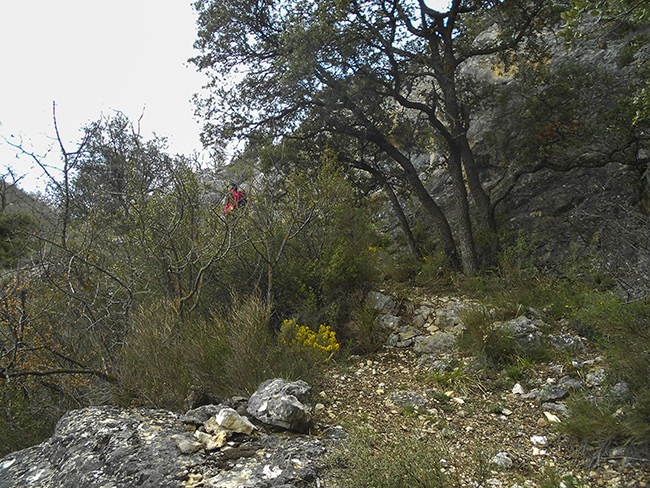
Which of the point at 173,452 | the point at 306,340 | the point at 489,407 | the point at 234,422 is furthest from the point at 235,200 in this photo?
the point at 489,407

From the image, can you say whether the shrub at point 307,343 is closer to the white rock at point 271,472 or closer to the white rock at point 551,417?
the white rock at point 271,472

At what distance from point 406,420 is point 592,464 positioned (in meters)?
1.29

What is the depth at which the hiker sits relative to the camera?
4811 millimetres

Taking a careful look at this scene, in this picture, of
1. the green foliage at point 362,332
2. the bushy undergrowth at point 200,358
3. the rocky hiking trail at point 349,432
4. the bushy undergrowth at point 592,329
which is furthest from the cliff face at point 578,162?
the bushy undergrowth at point 200,358

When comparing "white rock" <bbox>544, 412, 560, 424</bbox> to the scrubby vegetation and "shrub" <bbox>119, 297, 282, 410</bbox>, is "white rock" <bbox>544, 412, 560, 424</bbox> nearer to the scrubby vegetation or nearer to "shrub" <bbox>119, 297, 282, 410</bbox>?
the scrubby vegetation

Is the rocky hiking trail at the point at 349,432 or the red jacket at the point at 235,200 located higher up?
the red jacket at the point at 235,200

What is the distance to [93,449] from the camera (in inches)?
102

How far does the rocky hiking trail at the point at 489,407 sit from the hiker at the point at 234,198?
7.89 ft

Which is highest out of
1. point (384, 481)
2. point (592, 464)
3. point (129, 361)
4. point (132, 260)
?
point (132, 260)

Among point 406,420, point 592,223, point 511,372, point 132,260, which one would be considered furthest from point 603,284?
point 132,260

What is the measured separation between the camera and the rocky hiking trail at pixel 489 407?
245 cm

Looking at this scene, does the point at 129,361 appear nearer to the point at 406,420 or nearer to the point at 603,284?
the point at 406,420

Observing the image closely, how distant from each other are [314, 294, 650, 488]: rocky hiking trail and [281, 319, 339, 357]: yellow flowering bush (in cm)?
28

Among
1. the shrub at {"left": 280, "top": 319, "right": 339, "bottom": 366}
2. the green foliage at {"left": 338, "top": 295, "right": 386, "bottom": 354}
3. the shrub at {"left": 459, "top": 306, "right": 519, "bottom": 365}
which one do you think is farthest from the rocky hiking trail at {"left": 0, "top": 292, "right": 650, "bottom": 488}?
the green foliage at {"left": 338, "top": 295, "right": 386, "bottom": 354}
